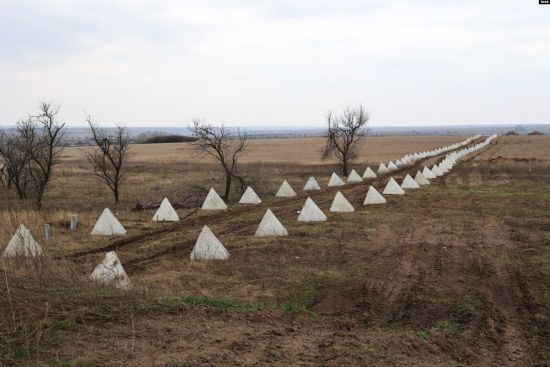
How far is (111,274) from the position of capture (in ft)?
33.6

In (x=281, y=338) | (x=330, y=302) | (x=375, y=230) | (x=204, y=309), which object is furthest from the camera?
(x=375, y=230)

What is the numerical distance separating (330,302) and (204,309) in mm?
2730

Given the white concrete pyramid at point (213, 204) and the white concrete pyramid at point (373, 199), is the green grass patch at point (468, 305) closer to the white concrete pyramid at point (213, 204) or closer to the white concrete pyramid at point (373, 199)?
the white concrete pyramid at point (373, 199)

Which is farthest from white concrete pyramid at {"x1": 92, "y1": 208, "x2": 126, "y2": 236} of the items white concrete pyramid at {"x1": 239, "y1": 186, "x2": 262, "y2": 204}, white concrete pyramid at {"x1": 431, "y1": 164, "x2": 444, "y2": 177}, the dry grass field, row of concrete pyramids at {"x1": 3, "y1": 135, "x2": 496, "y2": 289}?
white concrete pyramid at {"x1": 431, "y1": 164, "x2": 444, "y2": 177}

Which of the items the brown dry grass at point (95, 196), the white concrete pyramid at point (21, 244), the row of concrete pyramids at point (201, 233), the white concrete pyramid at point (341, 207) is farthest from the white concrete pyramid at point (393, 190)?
the white concrete pyramid at point (21, 244)

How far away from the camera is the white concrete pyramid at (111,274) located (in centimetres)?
979

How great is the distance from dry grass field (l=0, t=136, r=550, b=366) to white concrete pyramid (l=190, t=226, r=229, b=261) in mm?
317

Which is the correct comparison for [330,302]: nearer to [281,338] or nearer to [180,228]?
[281,338]

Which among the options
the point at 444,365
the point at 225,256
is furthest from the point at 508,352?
the point at 225,256

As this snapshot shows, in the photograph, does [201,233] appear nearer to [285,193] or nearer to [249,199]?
[249,199]

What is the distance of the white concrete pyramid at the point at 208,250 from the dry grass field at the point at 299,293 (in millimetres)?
317

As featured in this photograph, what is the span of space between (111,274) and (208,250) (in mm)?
3123

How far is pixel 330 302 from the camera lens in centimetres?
980

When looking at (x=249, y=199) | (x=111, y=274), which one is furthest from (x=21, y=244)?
(x=249, y=199)
